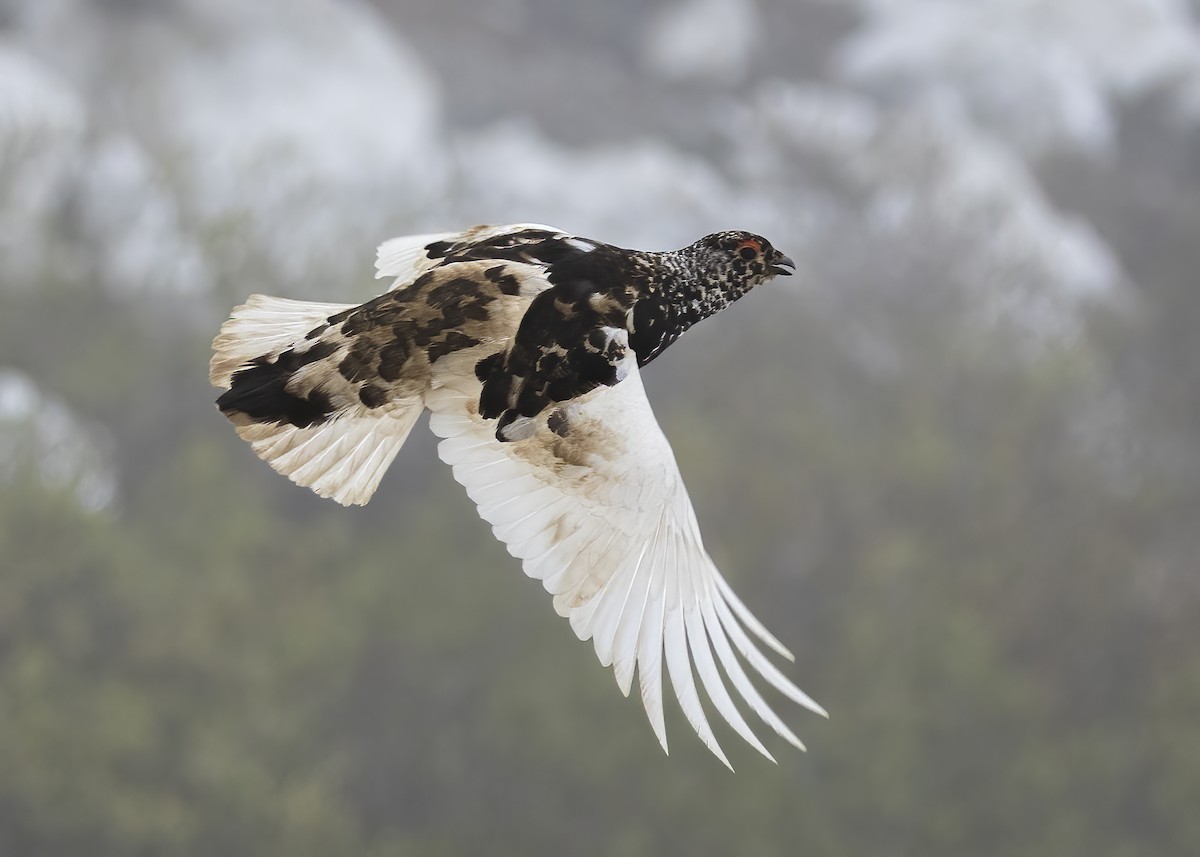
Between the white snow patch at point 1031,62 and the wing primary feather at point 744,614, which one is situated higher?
the white snow patch at point 1031,62

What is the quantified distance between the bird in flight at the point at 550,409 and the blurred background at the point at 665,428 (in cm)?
1295

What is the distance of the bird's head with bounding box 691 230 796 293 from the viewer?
213 cm

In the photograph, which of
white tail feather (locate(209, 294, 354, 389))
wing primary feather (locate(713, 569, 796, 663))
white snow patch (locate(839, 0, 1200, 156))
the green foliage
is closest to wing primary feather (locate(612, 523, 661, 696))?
wing primary feather (locate(713, 569, 796, 663))

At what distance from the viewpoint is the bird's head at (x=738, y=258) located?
2.13 meters

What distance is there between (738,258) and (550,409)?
386 millimetres

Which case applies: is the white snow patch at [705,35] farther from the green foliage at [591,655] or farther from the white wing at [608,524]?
the white wing at [608,524]

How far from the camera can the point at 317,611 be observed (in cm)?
1600

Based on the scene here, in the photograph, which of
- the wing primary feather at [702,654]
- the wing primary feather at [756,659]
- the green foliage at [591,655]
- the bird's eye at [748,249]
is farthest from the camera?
the green foliage at [591,655]

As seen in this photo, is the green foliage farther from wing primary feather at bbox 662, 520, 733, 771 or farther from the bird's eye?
the bird's eye

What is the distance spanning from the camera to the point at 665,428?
52.4ft

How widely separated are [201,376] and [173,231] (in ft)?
7.62

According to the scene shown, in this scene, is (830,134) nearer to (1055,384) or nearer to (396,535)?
(1055,384)

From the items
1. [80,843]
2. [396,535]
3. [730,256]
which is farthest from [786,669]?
[730,256]

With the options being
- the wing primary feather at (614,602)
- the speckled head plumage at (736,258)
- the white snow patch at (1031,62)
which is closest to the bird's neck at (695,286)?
the speckled head plumage at (736,258)
